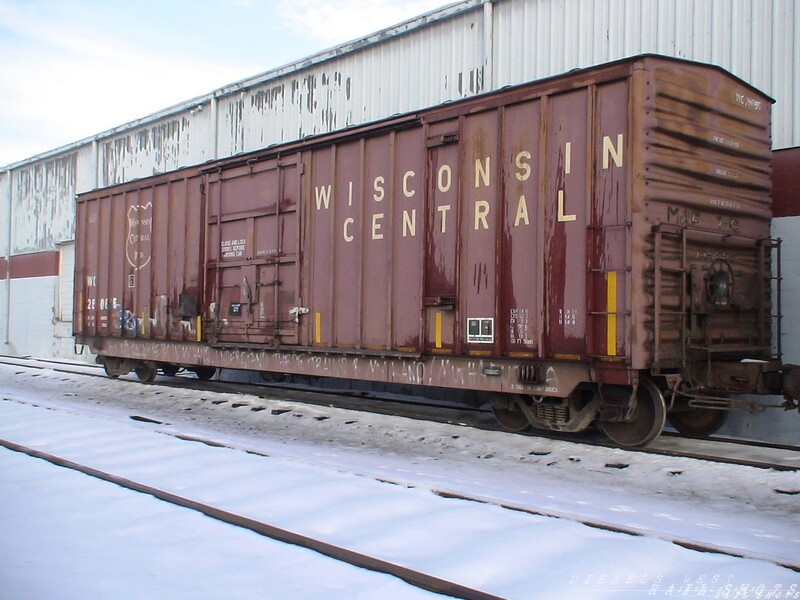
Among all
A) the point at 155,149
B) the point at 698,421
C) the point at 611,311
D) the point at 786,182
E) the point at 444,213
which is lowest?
the point at 698,421

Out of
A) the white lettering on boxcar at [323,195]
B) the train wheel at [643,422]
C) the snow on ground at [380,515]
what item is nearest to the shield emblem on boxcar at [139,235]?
the white lettering on boxcar at [323,195]

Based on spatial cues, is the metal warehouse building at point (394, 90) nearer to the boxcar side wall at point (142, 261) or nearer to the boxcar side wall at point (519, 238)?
the boxcar side wall at point (519, 238)

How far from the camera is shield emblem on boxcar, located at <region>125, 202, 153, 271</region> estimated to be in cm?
1284

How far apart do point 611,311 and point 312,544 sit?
4025 mm

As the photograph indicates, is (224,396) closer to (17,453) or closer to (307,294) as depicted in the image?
(307,294)

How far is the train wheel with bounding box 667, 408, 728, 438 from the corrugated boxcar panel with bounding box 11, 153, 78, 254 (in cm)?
2069

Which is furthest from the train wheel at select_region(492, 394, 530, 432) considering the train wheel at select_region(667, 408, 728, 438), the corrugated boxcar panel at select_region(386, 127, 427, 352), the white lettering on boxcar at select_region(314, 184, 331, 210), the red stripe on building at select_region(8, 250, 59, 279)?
the red stripe on building at select_region(8, 250, 59, 279)

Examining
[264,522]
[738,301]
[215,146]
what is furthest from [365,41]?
[264,522]

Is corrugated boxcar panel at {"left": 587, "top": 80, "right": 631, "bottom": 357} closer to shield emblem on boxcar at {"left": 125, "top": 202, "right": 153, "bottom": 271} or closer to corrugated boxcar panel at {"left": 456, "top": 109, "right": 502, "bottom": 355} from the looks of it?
corrugated boxcar panel at {"left": 456, "top": 109, "right": 502, "bottom": 355}

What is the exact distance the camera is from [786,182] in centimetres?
870

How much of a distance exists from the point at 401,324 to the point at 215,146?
448 inches

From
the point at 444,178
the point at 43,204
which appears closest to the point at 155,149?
the point at 43,204

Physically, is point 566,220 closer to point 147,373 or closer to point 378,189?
point 378,189

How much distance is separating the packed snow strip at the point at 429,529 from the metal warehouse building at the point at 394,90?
19.8 ft
